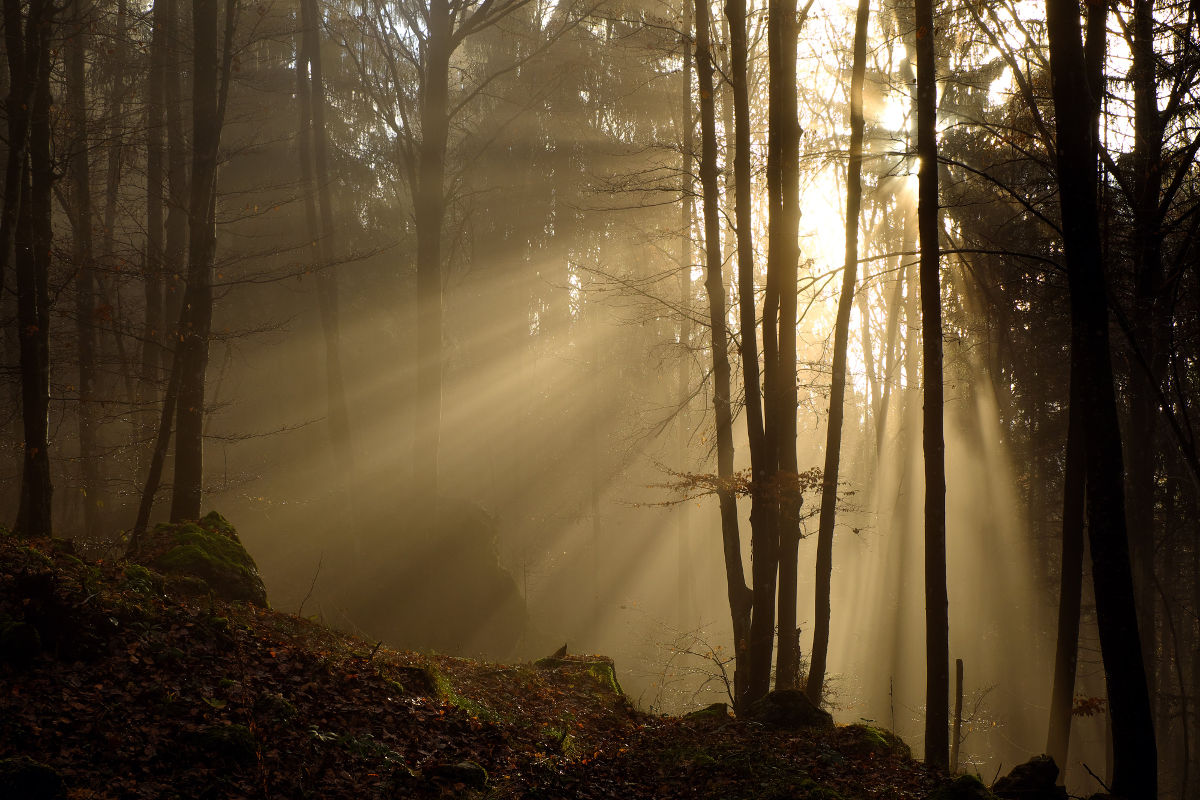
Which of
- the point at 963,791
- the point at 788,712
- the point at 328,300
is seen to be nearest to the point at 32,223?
the point at 328,300

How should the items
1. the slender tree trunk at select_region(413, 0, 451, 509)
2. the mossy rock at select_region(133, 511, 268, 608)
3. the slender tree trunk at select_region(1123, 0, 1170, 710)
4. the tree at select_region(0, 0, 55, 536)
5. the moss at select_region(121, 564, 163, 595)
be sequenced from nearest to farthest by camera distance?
the moss at select_region(121, 564, 163, 595)
the tree at select_region(0, 0, 55, 536)
the mossy rock at select_region(133, 511, 268, 608)
the slender tree trunk at select_region(1123, 0, 1170, 710)
the slender tree trunk at select_region(413, 0, 451, 509)

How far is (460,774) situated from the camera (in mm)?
5387

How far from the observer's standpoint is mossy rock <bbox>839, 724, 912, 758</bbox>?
7.66 metres

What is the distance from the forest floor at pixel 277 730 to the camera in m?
4.51

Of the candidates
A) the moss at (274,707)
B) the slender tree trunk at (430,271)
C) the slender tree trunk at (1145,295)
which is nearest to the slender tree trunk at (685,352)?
the slender tree trunk at (430,271)

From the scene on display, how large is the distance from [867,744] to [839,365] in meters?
5.54

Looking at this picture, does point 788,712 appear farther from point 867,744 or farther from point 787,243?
point 787,243

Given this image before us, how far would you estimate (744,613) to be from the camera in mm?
11211

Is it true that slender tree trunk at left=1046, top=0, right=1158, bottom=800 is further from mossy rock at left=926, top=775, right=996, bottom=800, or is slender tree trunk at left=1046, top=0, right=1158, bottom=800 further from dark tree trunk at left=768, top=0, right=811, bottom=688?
dark tree trunk at left=768, top=0, right=811, bottom=688

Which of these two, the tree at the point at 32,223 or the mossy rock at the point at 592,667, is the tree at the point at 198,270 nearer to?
the tree at the point at 32,223

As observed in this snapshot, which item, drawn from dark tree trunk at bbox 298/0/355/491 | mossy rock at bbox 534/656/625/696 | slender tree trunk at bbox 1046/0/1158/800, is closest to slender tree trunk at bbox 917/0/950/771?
slender tree trunk at bbox 1046/0/1158/800

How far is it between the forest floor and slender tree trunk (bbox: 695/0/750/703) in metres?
3.12

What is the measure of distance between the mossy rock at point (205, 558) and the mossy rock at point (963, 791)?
283 inches

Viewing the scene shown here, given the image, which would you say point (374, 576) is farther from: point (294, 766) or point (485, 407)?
point (485, 407)
